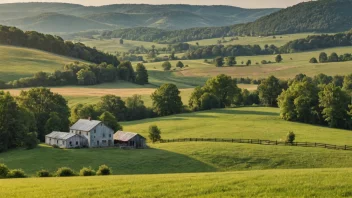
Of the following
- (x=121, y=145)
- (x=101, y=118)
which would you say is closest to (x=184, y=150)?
(x=121, y=145)

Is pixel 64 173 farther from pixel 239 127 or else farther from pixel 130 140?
pixel 239 127

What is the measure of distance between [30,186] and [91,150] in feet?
Result: 123

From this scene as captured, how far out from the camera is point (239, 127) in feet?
291

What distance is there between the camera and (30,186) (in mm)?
31094

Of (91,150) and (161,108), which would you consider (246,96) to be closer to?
(161,108)

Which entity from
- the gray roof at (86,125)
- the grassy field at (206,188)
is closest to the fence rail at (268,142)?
the gray roof at (86,125)

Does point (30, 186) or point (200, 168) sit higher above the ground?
point (30, 186)

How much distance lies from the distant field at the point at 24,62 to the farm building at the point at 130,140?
76.5 m

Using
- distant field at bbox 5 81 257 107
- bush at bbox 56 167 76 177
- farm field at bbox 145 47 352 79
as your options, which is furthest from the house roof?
farm field at bbox 145 47 352 79

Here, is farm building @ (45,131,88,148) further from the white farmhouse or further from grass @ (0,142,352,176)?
grass @ (0,142,352,176)

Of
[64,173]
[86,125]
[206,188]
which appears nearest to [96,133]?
[86,125]

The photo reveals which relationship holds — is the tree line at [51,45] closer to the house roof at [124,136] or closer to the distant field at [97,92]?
the distant field at [97,92]

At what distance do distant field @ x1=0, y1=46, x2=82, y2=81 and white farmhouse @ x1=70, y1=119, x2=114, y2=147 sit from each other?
2891 inches

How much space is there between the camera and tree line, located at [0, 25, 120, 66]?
7628 inches
